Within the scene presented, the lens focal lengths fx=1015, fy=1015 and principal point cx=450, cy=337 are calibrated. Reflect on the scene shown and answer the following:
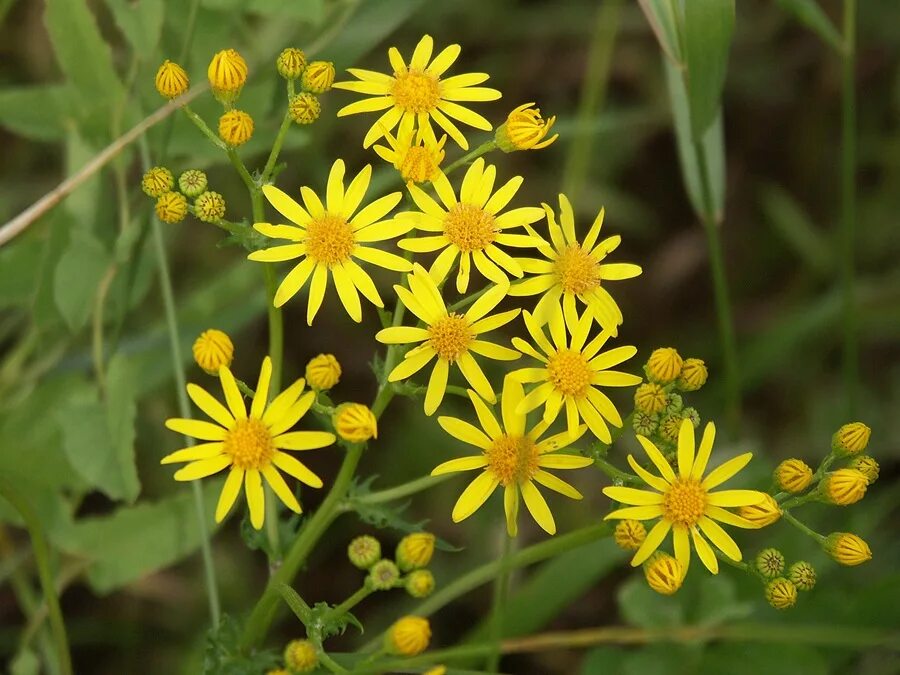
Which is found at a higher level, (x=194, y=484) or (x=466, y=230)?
(x=466, y=230)

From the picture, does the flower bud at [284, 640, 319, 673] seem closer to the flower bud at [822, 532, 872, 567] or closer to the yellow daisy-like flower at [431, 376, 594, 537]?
the yellow daisy-like flower at [431, 376, 594, 537]

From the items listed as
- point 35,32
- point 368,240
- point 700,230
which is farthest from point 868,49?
point 35,32

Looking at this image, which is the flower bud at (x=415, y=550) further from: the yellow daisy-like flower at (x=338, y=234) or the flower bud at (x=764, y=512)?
the flower bud at (x=764, y=512)

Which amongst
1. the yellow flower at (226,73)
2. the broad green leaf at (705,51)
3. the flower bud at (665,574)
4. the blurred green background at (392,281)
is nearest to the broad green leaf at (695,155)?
the broad green leaf at (705,51)

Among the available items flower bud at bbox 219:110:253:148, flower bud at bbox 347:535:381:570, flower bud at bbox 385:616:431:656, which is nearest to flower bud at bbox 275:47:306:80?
flower bud at bbox 219:110:253:148

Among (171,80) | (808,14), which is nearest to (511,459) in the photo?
(171,80)

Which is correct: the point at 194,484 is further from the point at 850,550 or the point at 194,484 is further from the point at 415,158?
the point at 850,550
